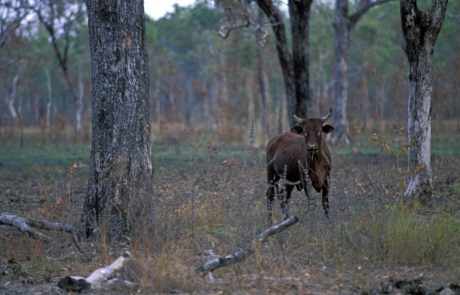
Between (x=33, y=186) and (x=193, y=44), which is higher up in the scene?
(x=193, y=44)

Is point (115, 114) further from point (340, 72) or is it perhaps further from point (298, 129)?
point (340, 72)

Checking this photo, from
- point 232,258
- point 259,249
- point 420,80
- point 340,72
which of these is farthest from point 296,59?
point 232,258

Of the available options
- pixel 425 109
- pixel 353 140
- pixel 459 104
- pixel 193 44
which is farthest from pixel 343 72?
pixel 193 44

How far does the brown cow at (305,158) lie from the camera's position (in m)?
12.1

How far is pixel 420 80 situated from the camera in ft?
43.1

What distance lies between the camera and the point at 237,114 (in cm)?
4619

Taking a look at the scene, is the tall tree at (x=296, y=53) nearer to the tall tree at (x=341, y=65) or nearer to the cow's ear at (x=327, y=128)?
the cow's ear at (x=327, y=128)

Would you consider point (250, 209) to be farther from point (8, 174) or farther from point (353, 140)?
point (353, 140)

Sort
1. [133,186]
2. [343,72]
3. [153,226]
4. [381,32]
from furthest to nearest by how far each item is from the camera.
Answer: [381,32] → [343,72] → [133,186] → [153,226]

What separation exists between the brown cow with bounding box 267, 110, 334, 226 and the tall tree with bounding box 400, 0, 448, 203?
1.60 m

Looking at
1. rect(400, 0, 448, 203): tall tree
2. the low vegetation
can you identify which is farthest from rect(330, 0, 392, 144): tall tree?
the low vegetation

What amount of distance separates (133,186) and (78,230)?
1.01 metres

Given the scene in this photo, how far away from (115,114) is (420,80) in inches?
226

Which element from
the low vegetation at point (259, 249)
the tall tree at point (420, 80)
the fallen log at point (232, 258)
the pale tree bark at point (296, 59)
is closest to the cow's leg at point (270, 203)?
the low vegetation at point (259, 249)
